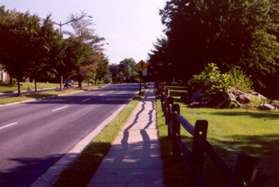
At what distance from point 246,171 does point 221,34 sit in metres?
38.2

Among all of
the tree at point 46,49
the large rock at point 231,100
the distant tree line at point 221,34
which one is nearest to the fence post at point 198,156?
the large rock at point 231,100

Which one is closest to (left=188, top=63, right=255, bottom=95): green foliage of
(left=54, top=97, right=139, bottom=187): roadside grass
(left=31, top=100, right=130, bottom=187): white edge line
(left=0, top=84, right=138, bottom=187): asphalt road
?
(left=0, top=84, right=138, bottom=187): asphalt road

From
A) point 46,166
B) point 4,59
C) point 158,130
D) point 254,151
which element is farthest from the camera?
point 4,59

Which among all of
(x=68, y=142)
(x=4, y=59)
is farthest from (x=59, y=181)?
(x=4, y=59)

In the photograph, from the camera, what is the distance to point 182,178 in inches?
342

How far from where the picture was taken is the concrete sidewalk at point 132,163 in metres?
8.38

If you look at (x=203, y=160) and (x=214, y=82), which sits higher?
(x=214, y=82)

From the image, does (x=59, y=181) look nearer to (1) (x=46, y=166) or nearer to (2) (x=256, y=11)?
(1) (x=46, y=166)

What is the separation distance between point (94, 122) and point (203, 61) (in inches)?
980

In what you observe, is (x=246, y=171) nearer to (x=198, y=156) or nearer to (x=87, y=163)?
(x=198, y=156)

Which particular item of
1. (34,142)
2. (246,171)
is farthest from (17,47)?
(246,171)

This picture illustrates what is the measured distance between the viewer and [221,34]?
4153 cm

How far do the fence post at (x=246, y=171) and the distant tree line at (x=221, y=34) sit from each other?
37575mm

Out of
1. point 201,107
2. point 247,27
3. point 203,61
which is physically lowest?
point 201,107
